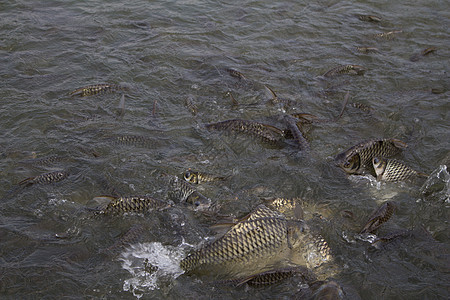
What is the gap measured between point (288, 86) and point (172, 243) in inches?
162

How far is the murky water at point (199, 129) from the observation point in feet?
14.3

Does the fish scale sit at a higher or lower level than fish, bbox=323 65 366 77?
lower

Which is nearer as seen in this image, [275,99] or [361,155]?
[361,155]

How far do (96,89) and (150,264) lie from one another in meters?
3.76

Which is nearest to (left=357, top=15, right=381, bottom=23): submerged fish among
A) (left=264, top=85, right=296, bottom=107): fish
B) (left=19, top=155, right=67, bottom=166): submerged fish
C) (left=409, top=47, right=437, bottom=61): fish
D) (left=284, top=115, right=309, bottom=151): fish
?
(left=409, top=47, right=437, bottom=61): fish

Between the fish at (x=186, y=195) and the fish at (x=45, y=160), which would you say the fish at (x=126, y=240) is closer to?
the fish at (x=186, y=195)

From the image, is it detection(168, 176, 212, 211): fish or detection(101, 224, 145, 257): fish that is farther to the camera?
detection(168, 176, 212, 211): fish

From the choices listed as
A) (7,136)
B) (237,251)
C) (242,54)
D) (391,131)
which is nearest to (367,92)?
(391,131)

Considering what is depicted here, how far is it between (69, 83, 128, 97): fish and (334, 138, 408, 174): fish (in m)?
3.76

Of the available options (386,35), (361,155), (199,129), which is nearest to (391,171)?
(361,155)

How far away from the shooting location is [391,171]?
18.0ft

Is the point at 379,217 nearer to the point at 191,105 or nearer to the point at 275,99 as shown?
the point at 275,99

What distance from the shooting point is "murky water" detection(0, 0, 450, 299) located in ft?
14.3

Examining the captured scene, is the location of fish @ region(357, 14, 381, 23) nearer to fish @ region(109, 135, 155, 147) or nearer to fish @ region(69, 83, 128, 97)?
fish @ region(69, 83, 128, 97)
